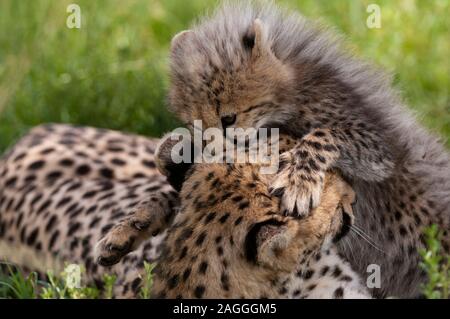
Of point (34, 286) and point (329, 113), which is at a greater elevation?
point (329, 113)

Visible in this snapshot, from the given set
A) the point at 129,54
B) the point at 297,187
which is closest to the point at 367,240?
the point at 297,187

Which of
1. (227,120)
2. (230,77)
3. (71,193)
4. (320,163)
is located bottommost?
(71,193)

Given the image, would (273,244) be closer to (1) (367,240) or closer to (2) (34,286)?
(1) (367,240)

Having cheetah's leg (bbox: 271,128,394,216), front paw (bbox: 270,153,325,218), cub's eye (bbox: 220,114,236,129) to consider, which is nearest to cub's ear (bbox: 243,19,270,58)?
cub's eye (bbox: 220,114,236,129)

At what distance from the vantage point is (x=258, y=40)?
3988 millimetres

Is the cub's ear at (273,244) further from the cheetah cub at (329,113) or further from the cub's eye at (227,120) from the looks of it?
the cub's eye at (227,120)

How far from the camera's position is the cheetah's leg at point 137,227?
371 centimetres

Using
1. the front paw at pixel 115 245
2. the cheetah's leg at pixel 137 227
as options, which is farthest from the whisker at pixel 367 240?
the front paw at pixel 115 245

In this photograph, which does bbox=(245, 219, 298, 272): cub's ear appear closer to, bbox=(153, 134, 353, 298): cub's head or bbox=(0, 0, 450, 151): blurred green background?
bbox=(153, 134, 353, 298): cub's head

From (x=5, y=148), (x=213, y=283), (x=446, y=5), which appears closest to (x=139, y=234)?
(x=213, y=283)

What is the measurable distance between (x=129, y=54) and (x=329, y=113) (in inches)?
89.3

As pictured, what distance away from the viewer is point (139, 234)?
149 inches

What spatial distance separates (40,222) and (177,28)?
192 centimetres
